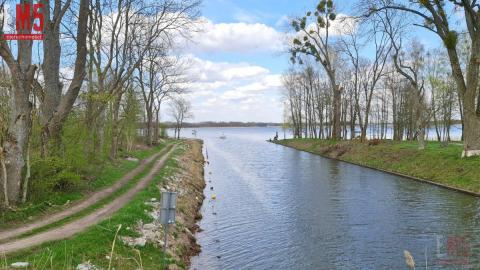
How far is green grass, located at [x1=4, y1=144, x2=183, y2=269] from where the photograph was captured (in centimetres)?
888

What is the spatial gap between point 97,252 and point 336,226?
978 cm

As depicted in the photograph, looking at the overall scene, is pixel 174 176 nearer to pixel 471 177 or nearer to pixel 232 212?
pixel 232 212

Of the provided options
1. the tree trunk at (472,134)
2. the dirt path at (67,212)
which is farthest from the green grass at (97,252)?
the tree trunk at (472,134)

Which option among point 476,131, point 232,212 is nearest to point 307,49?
point 476,131

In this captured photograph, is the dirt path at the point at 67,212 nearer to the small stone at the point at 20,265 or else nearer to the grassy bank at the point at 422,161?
the small stone at the point at 20,265

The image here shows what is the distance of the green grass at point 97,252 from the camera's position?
888 cm

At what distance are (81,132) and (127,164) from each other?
10.5m

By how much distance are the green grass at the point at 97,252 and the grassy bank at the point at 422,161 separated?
17.9m

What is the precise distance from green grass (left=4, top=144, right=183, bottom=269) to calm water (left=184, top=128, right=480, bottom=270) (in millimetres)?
2112

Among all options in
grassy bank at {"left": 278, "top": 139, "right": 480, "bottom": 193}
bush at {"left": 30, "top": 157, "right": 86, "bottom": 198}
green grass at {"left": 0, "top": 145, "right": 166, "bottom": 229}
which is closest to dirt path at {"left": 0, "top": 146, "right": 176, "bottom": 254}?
green grass at {"left": 0, "top": 145, "right": 166, "bottom": 229}

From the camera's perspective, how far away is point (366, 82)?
192ft

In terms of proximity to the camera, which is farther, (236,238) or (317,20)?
(317,20)

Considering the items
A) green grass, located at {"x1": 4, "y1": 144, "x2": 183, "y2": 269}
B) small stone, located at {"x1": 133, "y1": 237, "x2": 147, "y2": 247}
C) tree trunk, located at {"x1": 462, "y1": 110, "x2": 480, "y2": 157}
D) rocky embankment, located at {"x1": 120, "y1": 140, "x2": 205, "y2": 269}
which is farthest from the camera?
tree trunk, located at {"x1": 462, "y1": 110, "x2": 480, "y2": 157}

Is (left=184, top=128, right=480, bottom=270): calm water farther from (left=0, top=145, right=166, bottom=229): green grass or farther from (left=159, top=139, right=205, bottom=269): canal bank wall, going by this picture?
(left=0, top=145, right=166, bottom=229): green grass
